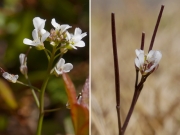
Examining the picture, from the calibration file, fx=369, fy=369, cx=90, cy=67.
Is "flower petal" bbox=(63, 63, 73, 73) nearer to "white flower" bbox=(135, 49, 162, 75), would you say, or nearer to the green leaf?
"white flower" bbox=(135, 49, 162, 75)

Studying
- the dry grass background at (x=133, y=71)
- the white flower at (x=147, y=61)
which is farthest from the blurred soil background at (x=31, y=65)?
the white flower at (x=147, y=61)

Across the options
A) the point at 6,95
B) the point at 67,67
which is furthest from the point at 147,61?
the point at 6,95

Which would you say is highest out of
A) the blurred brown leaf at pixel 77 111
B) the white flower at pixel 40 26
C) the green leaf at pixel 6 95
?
the white flower at pixel 40 26

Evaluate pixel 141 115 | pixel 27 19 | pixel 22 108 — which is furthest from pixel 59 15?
pixel 141 115

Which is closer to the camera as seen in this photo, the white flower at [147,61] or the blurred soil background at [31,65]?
the white flower at [147,61]

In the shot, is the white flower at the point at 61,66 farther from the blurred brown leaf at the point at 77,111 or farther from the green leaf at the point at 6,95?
the green leaf at the point at 6,95

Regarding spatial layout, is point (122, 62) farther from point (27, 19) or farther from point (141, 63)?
point (27, 19)
